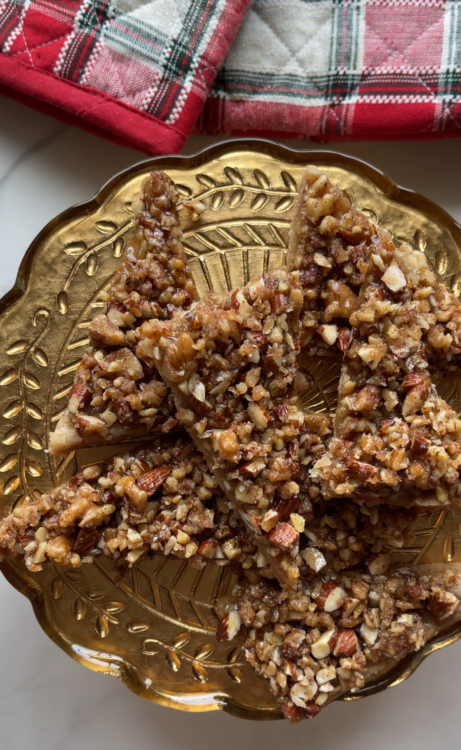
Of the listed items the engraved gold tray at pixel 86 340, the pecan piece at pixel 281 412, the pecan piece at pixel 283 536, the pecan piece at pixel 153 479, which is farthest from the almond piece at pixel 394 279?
the pecan piece at pixel 153 479

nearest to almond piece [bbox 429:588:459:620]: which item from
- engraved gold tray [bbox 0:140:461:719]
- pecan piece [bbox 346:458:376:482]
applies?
engraved gold tray [bbox 0:140:461:719]

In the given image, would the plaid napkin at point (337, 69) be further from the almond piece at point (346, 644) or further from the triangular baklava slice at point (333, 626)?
the almond piece at point (346, 644)

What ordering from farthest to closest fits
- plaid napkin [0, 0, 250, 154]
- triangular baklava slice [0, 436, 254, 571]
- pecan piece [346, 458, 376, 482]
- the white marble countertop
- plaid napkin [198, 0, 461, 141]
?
the white marble countertop
plaid napkin [198, 0, 461, 141]
plaid napkin [0, 0, 250, 154]
triangular baklava slice [0, 436, 254, 571]
pecan piece [346, 458, 376, 482]

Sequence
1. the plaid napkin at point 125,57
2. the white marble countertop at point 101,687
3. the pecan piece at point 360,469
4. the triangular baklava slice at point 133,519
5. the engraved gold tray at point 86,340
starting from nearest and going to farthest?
the pecan piece at point 360,469, the triangular baklava slice at point 133,519, the engraved gold tray at point 86,340, the plaid napkin at point 125,57, the white marble countertop at point 101,687

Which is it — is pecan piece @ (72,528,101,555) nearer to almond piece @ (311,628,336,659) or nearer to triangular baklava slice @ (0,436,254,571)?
triangular baklava slice @ (0,436,254,571)

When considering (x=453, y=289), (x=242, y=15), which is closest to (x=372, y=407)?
(x=453, y=289)

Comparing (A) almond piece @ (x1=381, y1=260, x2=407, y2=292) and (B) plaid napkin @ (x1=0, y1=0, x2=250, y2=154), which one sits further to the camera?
(B) plaid napkin @ (x1=0, y1=0, x2=250, y2=154)
